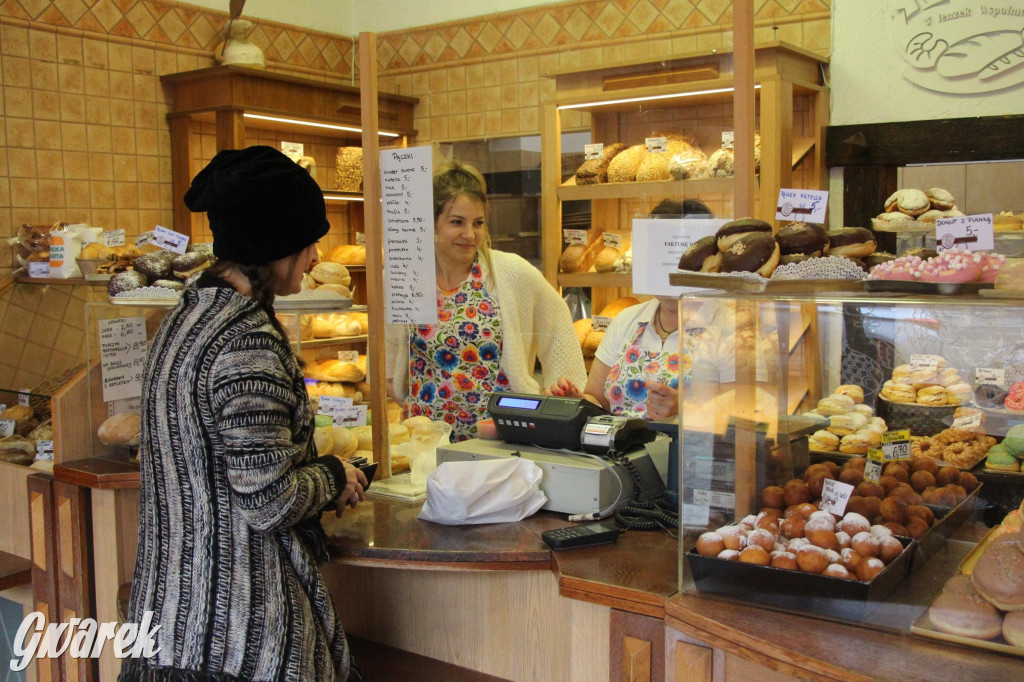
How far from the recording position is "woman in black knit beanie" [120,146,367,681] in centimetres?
163

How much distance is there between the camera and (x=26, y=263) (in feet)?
11.5

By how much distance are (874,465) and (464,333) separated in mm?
1350

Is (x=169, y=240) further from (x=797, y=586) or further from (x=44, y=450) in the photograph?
(x=797, y=586)

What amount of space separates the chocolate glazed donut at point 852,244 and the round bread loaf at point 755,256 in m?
0.10

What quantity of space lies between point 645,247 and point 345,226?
360 cm

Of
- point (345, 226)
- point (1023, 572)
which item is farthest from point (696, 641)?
point (345, 226)

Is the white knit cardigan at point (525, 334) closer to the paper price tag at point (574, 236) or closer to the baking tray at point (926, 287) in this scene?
the paper price tag at point (574, 236)

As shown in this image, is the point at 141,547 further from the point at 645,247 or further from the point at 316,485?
the point at 645,247

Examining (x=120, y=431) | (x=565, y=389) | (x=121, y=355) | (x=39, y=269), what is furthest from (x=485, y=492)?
(x=39, y=269)

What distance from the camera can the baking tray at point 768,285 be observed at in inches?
63.4

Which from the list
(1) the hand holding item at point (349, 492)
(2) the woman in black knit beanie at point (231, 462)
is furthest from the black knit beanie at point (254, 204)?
(1) the hand holding item at point (349, 492)

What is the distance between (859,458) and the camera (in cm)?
175

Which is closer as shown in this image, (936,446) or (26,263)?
(936,446)

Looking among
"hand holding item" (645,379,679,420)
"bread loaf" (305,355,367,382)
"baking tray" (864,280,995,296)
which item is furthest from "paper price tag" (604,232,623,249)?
"baking tray" (864,280,995,296)
